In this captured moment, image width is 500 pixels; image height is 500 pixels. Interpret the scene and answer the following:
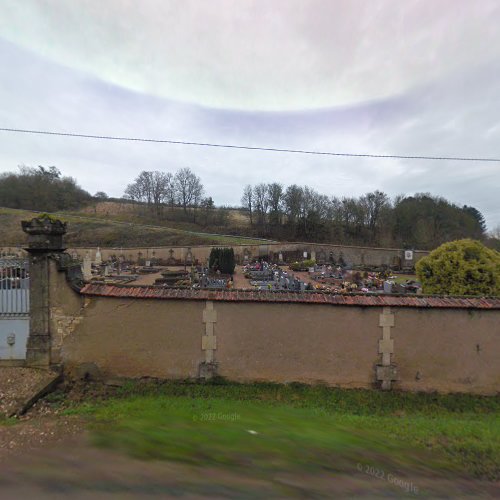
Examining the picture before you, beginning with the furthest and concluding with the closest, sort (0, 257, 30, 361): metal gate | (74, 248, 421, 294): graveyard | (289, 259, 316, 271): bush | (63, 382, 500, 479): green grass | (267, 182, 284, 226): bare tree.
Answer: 1. (267, 182, 284, 226): bare tree
2. (289, 259, 316, 271): bush
3. (74, 248, 421, 294): graveyard
4. (0, 257, 30, 361): metal gate
5. (63, 382, 500, 479): green grass

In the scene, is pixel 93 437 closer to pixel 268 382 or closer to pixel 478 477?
pixel 268 382

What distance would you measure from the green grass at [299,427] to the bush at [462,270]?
10.1 feet

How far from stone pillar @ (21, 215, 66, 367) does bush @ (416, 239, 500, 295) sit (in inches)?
339

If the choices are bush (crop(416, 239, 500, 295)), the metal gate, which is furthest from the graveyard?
the metal gate

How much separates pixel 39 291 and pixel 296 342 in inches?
174

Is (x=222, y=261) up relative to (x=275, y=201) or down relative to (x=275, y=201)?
down

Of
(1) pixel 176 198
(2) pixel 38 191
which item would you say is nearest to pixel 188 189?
(1) pixel 176 198

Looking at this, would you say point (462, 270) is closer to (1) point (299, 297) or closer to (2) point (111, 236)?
(1) point (299, 297)

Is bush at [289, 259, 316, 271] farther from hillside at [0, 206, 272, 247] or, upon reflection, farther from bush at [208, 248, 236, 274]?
hillside at [0, 206, 272, 247]

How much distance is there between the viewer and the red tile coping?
5133 mm

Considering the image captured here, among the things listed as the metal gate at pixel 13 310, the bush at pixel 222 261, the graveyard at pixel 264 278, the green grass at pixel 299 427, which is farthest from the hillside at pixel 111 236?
the green grass at pixel 299 427

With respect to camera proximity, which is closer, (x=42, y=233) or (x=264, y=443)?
(x=264, y=443)

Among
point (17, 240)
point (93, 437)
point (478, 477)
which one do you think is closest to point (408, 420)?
point (478, 477)

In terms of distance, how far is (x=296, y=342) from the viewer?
5.17 metres
